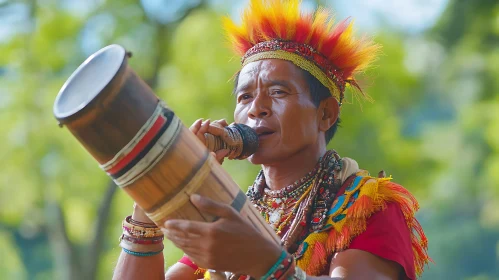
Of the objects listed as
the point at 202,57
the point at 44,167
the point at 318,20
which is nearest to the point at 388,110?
the point at 202,57

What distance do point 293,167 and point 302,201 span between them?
0.51 ft

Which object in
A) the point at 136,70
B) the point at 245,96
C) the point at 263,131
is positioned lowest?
the point at 263,131

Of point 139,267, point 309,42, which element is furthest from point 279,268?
point 309,42

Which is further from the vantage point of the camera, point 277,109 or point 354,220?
point 277,109

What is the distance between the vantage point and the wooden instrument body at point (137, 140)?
5.57 feet

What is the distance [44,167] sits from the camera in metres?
13.2

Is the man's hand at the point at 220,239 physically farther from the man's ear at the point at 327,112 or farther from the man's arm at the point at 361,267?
the man's ear at the point at 327,112

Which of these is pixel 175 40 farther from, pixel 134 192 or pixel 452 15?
pixel 134 192

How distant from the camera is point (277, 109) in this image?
268 cm

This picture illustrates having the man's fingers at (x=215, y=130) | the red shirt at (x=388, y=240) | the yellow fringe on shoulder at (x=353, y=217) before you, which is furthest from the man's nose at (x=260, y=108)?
the red shirt at (x=388, y=240)

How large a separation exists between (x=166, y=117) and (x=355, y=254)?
88 centimetres

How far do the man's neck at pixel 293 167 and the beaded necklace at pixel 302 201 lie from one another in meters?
0.03

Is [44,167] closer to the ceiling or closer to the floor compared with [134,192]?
closer to the ceiling

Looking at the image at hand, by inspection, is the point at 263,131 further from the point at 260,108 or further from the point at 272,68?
the point at 272,68
